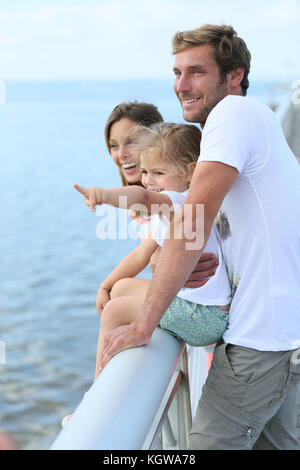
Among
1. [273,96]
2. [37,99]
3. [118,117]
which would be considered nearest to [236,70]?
[118,117]

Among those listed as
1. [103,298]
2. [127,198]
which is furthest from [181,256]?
[103,298]

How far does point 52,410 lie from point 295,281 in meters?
12.6

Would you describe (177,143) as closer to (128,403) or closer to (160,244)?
(160,244)

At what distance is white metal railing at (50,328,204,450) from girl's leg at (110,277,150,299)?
2.07 ft

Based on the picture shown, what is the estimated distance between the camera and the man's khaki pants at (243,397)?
167 cm

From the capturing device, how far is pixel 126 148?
111 inches

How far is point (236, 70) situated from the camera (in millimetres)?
2010

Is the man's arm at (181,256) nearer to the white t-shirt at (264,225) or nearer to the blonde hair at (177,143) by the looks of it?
the white t-shirt at (264,225)

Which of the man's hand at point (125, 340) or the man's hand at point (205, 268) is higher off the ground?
the man's hand at point (205, 268)

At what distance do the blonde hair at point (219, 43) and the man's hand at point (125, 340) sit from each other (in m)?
0.84

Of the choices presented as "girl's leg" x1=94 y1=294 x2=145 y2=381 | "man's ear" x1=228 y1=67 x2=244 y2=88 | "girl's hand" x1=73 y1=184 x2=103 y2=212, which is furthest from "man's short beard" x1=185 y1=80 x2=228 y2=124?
"girl's leg" x1=94 y1=294 x2=145 y2=381

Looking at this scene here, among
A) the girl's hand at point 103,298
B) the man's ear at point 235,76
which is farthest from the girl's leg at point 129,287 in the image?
the man's ear at point 235,76

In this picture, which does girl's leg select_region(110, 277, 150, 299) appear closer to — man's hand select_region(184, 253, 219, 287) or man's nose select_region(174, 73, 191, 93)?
man's hand select_region(184, 253, 219, 287)

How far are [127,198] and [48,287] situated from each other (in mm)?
17054
